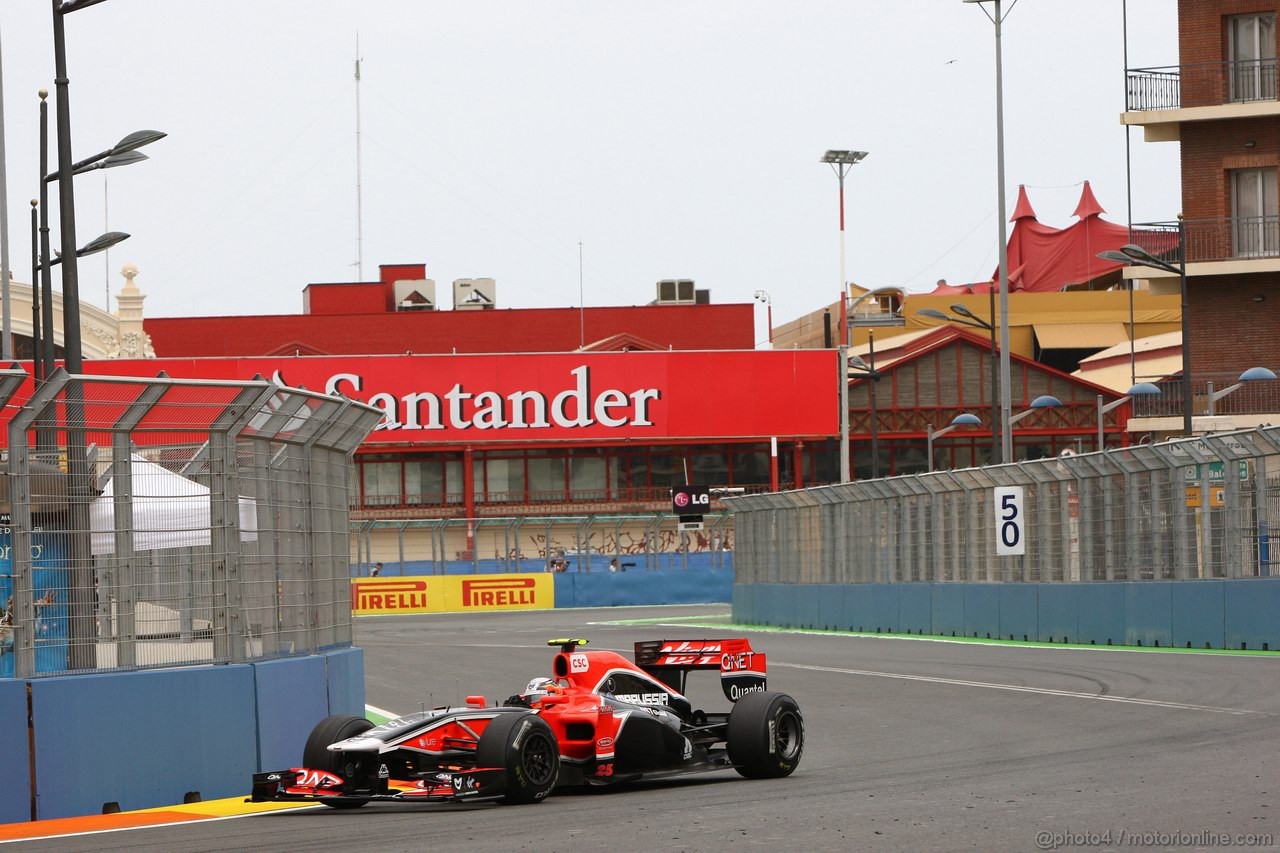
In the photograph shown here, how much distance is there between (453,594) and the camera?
172ft

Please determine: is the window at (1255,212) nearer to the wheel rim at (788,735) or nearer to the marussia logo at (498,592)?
the marussia logo at (498,592)

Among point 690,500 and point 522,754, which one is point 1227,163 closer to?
point 690,500

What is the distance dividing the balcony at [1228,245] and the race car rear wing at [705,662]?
93.8 ft

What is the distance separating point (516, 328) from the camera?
77.0 meters

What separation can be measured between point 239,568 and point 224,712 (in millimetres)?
1011

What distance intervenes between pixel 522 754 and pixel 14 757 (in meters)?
3.15

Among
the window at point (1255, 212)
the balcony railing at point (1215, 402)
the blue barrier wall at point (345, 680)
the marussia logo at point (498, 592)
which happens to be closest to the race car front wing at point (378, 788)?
the blue barrier wall at point (345, 680)

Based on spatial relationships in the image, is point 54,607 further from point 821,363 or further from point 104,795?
point 821,363

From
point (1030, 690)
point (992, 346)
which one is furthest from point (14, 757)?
point (992, 346)

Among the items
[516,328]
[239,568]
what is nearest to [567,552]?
[516,328]

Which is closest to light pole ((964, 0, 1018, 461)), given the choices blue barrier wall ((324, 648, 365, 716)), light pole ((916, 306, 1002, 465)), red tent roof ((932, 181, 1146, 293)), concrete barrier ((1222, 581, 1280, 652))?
light pole ((916, 306, 1002, 465))

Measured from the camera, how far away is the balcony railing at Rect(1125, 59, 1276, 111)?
3941cm

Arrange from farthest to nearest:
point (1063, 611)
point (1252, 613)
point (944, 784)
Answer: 1. point (1063, 611)
2. point (1252, 613)
3. point (944, 784)

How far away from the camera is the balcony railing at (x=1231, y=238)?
39312mm
